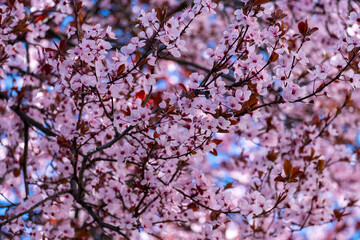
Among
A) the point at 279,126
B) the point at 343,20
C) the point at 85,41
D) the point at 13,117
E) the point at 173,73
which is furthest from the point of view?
the point at 173,73

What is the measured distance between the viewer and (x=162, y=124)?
7.60 ft

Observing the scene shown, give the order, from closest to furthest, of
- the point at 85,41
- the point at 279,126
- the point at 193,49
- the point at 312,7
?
the point at 85,41, the point at 279,126, the point at 312,7, the point at 193,49

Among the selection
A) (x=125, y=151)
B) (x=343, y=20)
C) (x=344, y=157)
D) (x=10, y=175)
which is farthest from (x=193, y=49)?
(x=125, y=151)

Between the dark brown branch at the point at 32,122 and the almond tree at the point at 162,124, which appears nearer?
the almond tree at the point at 162,124

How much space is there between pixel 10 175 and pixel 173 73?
6463 millimetres

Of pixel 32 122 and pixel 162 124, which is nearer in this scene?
pixel 162 124

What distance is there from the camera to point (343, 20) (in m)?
4.56

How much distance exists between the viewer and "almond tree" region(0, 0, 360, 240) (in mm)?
2186

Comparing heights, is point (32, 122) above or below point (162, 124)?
above

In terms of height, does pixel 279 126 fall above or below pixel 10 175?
above

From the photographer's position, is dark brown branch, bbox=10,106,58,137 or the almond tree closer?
the almond tree

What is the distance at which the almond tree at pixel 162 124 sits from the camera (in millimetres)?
2186

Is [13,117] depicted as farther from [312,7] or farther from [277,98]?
[312,7]

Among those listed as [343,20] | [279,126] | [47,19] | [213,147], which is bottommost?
[213,147]
